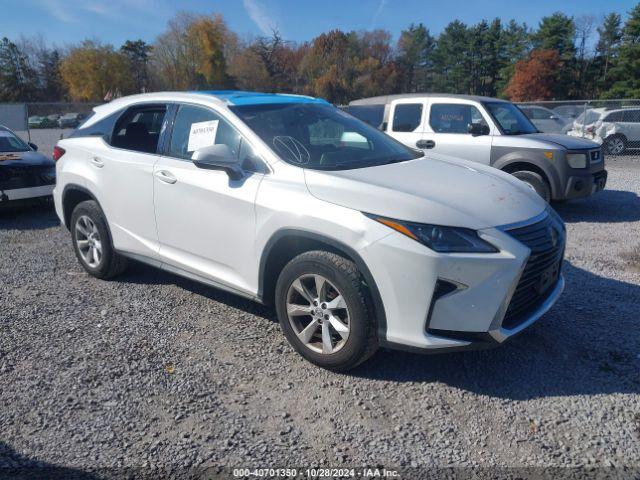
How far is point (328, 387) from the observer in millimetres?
3178

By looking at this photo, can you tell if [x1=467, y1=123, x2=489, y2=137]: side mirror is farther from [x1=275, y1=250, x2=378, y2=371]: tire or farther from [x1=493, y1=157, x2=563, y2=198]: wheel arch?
[x1=275, y1=250, x2=378, y2=371]: tire

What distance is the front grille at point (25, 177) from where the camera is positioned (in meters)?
7.45

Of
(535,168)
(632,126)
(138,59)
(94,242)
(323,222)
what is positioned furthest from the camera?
(138,59)

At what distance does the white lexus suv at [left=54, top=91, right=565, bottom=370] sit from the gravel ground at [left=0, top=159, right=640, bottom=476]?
38cm

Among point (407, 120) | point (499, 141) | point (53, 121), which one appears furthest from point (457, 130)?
point (53, 121)

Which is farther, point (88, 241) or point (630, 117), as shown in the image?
point (630, 117)

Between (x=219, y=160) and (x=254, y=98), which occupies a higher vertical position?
(x=254, y=98)

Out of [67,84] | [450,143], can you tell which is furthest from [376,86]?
[450,143]

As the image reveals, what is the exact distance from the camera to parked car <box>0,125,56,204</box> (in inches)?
294

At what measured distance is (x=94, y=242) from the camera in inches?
195

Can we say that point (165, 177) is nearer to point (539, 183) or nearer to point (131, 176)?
point (131, 176)

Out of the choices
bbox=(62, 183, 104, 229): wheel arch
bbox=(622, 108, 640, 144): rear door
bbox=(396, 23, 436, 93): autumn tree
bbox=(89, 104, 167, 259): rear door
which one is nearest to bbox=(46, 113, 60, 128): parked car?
bbox=(62, 183, 104, 229): wheel arch

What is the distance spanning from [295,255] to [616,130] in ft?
53.9

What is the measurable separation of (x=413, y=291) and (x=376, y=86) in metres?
74.3
